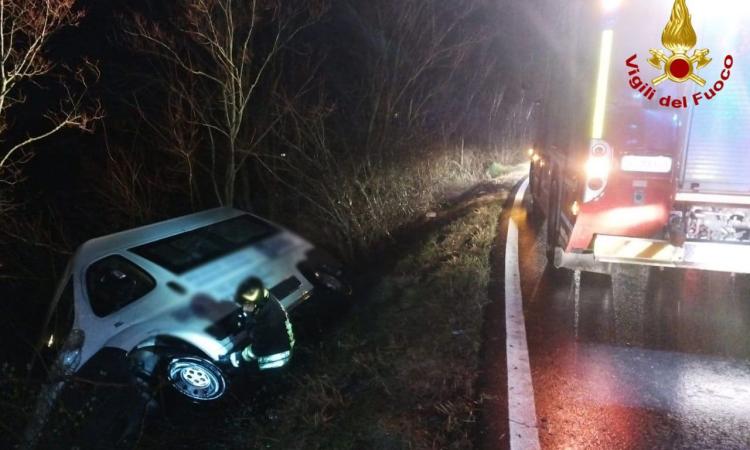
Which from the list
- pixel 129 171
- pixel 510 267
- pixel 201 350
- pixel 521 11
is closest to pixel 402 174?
pixel 510 267

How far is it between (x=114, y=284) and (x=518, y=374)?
3.73 meters

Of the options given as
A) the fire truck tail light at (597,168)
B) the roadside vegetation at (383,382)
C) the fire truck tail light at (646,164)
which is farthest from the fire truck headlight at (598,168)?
the roadside vegetation at (383,382)

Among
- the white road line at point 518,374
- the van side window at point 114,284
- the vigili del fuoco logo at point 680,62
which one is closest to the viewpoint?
the white road line at point 518,374

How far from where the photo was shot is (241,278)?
4.99 meters

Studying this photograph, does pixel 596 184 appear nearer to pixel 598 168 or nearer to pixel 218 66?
pixel 598 168

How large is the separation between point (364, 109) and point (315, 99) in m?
1.93

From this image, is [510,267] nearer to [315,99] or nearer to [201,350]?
[201,350]

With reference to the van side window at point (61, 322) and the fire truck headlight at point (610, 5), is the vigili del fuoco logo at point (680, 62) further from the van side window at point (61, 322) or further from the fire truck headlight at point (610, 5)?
the van side window at point (61, 322)

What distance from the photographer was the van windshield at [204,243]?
4953 millimetres

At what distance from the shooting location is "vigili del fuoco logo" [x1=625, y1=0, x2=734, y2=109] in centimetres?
456

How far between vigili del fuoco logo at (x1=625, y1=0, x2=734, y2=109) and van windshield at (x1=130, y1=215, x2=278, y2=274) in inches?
167

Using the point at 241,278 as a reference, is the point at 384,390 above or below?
below

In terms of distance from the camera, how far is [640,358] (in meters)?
4.22

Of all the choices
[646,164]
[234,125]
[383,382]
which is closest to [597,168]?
[646,164]
